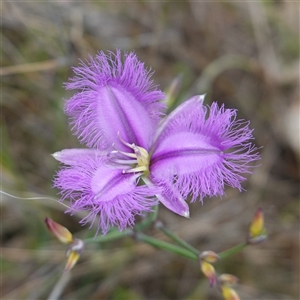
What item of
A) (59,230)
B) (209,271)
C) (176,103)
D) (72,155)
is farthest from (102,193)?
(176,103)

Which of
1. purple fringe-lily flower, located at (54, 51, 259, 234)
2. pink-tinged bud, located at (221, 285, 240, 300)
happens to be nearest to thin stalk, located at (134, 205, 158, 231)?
purple fringe-lily flower, located at (54, 51, 259, 234)

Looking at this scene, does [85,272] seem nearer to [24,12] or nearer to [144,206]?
[144,206]

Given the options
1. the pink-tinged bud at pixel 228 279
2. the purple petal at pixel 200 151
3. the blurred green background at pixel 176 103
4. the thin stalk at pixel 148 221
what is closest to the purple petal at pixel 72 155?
the purple petal at pixel 200 151

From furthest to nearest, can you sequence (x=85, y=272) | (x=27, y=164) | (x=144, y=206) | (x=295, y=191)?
(x=295, y=191), (x=27, y=164), (x=85, y=272), (x=144, y=206)

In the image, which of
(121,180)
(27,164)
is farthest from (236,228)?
(121,180)

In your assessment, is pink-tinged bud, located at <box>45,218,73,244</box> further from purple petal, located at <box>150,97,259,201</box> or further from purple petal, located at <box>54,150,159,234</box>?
purple petal, located at <box>150,97,259,201</box>

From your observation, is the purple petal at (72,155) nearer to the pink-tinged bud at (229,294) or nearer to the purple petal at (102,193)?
the purple petal at (102,193)
